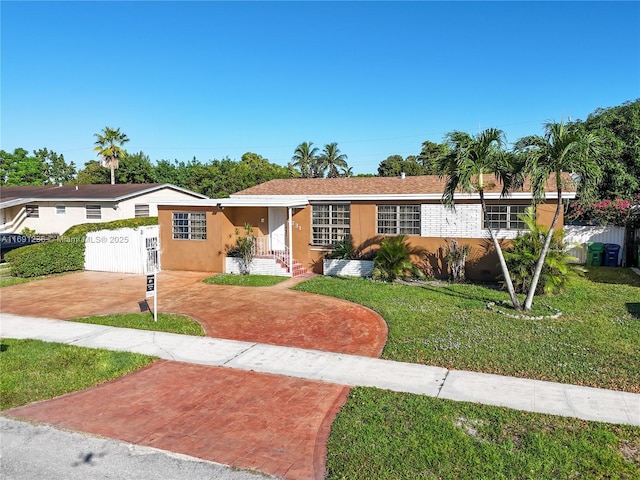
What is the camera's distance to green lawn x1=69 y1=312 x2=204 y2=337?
969 cm

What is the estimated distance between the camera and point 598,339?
845 centimetres

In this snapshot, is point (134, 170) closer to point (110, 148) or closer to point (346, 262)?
point (110, 148)

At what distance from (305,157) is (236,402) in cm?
5176

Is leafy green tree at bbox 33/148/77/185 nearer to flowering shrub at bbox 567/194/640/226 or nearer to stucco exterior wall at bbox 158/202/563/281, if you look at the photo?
stucco exterior wall at bbox 158/202/563/281

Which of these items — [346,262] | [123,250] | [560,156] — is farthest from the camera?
[123,250]

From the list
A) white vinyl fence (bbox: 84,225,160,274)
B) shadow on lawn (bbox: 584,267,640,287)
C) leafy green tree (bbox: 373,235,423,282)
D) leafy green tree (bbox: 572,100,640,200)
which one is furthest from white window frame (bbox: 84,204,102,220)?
leafy green tree (bbox: 572,100,640,200)

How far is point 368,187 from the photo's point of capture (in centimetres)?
1795

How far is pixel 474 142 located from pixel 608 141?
13.4 meters

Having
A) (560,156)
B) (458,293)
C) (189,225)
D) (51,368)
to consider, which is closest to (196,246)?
(189,225)

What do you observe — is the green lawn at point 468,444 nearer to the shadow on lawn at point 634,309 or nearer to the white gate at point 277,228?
the shadow on lawn at point 634,309

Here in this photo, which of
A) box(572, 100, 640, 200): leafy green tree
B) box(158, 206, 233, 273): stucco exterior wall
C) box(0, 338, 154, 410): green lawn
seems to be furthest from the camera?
box(572, 100, 640, 200): leafy green tree

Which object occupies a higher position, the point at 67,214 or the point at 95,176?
the point at 95,176

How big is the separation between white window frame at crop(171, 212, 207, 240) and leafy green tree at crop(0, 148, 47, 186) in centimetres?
4259

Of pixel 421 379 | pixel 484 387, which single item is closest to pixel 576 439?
pixel 484 387
